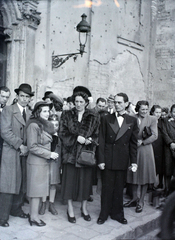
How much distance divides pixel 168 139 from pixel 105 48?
5.95m

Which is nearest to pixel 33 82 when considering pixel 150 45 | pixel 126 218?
pixel 126 218

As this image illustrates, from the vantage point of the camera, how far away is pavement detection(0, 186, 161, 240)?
368 cm

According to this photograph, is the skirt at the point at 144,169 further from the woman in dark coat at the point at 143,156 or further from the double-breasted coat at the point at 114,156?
the double-breasted coat at the point at 114,156

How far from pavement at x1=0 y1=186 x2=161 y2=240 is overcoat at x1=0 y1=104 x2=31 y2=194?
0.54 m

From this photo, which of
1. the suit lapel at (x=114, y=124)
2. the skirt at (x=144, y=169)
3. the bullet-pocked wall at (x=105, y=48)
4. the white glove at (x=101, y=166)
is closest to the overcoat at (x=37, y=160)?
the white glove at (x=101, y=166)

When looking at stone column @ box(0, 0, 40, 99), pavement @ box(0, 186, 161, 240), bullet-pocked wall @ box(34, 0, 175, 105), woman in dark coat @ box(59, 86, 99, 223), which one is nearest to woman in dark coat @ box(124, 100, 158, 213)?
pavement @ box(0, 186, 161, 240)

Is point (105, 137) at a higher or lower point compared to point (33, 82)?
lower

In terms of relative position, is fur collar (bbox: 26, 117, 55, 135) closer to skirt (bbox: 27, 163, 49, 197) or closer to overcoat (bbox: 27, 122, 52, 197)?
overcoat (bbox: 27, 122, 52, 197)

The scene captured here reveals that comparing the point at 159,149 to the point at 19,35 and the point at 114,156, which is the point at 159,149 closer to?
the point at 114,156

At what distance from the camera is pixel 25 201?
5.03 meters

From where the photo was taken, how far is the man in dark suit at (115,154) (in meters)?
4.27

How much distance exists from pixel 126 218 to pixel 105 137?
4.21 ft

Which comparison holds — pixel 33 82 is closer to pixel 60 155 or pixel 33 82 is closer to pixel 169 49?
pixel 60 155

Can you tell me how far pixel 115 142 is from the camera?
4.29 meters
